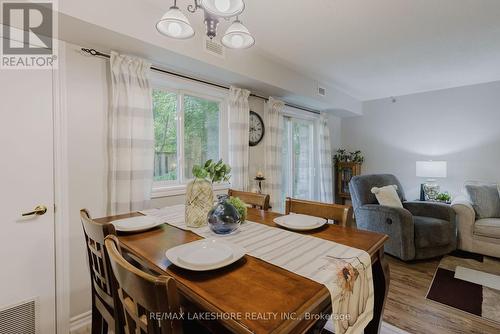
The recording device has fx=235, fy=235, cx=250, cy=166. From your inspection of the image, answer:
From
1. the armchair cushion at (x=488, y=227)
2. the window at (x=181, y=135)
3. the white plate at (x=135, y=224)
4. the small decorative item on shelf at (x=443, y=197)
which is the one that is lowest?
the armchair cushion at (x=488, y=227)

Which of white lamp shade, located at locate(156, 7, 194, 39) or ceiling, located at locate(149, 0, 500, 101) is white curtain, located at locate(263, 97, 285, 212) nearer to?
ceiling, located at locate(149, 0, 500, 101)

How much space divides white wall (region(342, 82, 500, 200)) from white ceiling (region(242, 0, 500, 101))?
17.6 inches

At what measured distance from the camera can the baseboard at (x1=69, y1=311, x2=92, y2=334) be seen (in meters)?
1.70

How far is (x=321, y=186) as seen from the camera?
4254mm

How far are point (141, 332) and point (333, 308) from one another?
2.04ft

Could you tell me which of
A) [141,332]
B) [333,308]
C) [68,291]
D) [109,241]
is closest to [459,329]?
[333,308]

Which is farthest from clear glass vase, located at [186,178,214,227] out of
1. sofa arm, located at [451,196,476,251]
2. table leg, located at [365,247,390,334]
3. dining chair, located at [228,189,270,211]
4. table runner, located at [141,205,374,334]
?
sofa arm, located at [451,196,476,251]

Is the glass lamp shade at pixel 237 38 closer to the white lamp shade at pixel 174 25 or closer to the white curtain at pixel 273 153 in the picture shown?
the white lamp shade at pixel 174 25

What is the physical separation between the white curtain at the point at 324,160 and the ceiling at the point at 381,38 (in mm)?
951

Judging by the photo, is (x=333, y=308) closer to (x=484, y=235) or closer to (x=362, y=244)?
(x=362, y=244)

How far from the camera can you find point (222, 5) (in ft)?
3.63

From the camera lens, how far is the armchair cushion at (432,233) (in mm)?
2656

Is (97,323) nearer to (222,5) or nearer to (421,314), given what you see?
(222,5)

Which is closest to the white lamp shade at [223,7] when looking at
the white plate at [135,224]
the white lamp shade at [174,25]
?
the white lamp shade at [174,25]
